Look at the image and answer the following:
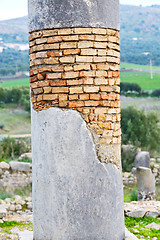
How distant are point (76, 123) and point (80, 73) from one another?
0.58 m

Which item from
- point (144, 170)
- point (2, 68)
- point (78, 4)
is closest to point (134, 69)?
point (2, 68)

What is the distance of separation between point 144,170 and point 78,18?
9.55 metres

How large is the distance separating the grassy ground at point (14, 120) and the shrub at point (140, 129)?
12013mm

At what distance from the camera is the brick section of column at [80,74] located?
4109mm

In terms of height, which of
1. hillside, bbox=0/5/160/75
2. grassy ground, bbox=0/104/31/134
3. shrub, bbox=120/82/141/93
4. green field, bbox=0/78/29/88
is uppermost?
hillside, bbox=0/5/160/75

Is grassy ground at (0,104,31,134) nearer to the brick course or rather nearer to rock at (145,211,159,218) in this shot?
rock at (145,211,159,218)

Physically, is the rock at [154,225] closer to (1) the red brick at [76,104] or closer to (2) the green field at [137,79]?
(1) the red brick at [76,104]

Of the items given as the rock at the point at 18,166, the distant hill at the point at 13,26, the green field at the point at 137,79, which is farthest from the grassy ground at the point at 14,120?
the distant hill at the point at 13,26

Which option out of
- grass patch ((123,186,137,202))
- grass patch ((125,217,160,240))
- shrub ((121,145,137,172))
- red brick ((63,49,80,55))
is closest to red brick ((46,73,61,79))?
red brick ((63,49,80,55))

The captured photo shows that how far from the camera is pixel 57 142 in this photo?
4102 mm

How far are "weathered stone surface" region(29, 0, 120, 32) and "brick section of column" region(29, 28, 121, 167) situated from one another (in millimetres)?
72

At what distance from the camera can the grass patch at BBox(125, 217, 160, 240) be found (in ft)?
26.2

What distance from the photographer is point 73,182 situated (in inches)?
161

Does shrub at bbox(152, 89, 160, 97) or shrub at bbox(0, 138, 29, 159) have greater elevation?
shrub at bbox(152, 89, 160, 97)
